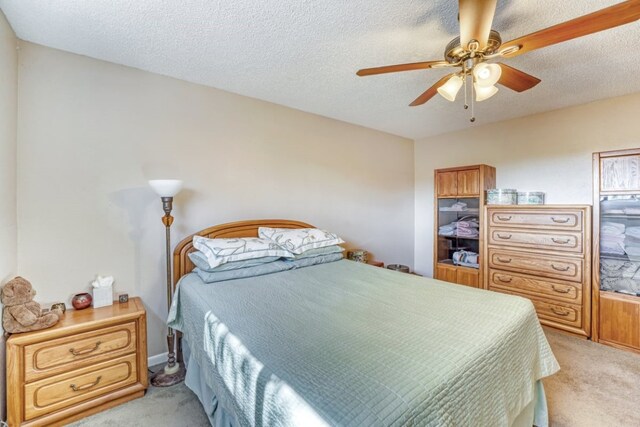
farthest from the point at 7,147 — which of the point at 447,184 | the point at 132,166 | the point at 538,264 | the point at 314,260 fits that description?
the point at 538,264

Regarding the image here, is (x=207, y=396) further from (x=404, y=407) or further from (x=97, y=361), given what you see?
(x=404, y=407)

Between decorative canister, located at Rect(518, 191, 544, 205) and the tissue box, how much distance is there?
4191 mm

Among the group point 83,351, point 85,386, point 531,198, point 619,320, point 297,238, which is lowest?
point 85,386

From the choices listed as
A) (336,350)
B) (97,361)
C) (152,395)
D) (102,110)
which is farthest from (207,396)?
(102,110)

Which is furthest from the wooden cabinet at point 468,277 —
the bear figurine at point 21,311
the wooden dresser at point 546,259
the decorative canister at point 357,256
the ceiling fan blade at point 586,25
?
the bear figurine at point 21,311

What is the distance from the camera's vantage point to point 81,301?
1.92 metres

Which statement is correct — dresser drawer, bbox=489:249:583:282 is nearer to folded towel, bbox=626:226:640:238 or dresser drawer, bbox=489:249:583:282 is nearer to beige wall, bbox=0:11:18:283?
folded towel, bbox=626:226:640:238

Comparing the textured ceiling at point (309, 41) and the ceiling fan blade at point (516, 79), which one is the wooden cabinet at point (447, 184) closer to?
the textured ceiling at point (309, 41)

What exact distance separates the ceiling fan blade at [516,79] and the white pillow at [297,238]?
187 cm

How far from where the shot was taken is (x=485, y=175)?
11.3 feet

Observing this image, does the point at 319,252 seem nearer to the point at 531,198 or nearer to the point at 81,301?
the point at 81,301

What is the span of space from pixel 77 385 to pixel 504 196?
4192 mm

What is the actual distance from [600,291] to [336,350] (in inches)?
118

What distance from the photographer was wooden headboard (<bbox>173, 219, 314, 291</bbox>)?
2373mm
